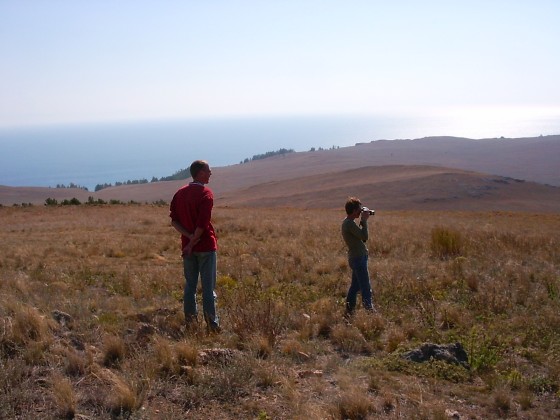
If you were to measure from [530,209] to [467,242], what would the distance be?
110 ft

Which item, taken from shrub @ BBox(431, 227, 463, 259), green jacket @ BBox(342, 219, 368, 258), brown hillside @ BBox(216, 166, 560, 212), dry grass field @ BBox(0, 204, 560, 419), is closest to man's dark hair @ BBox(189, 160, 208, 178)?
dry grass field @ BBox(0, 204, 560, 419)

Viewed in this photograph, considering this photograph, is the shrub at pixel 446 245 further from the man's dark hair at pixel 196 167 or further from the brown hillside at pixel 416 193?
the brown hillside at pixel 416 193

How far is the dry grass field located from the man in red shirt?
0.27 metres

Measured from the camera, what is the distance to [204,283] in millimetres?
5914

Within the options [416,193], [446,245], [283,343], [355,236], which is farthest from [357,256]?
[416,193]

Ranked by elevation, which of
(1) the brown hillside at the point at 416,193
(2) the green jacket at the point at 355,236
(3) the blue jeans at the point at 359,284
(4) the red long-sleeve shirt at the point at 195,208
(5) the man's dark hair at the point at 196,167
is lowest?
(1) the brown hillside at the point at 416,193

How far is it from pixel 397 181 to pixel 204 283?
5068cm

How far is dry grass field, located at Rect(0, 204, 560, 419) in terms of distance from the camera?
3986 millimetres

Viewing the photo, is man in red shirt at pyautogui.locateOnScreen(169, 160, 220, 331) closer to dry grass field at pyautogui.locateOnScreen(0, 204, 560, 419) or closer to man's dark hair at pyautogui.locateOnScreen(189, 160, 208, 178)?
man's dark hair at pyautogui.locateOnScreen(189, 160, 208, 178)

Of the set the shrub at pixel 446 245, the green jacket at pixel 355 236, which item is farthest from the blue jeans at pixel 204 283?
the shrub at pixel 446 245

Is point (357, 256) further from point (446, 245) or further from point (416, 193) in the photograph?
point (416, 193)

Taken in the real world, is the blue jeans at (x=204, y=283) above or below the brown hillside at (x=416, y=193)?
above

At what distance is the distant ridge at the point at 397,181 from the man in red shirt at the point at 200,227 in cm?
3905

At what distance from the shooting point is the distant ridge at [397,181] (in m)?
48.0
